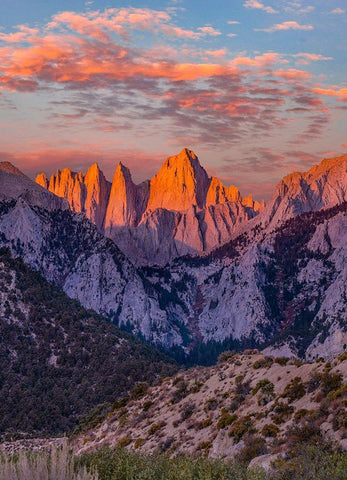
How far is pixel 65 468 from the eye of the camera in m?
20.8

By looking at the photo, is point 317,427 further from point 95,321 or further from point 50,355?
point 95,321

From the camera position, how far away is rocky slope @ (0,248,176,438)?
9500cm

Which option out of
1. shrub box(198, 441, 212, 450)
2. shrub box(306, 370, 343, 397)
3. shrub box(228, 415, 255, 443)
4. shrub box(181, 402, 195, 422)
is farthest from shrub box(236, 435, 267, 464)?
shrub box(181, 402, 195, 422)

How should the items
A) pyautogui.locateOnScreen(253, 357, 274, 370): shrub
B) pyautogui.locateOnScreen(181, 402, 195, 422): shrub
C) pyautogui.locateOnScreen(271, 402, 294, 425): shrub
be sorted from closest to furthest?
pyautogui.locateOnScreen(271, 402, 294, 425): shrub, pyautogui.locateOnScreen(181, 402, 195, 422): shrub, pyautogui.locateOnScreen(253, 357, 274, 370): shrub

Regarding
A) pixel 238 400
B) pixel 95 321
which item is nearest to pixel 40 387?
pixel 95 321

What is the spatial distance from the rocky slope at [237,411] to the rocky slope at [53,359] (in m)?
22.7

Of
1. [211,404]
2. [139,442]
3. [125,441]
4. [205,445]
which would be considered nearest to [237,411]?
[205,445]

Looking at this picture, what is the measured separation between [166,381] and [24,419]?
1057 inches

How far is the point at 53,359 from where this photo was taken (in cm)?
11550

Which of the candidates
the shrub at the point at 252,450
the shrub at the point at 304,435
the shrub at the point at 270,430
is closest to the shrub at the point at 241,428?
the shrub at the point at 270,430

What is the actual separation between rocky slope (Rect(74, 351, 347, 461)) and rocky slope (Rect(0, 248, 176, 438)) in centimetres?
2268

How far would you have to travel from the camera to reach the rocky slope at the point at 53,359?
312ft

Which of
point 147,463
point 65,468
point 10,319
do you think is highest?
point 65,468

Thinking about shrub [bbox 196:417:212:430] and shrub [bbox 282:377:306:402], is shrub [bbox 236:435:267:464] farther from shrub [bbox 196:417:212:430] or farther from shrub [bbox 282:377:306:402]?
shrub [bbox 196:417:212:430]
